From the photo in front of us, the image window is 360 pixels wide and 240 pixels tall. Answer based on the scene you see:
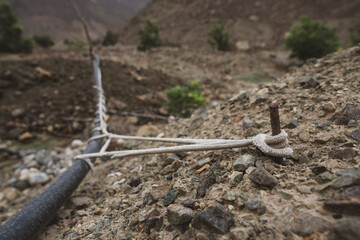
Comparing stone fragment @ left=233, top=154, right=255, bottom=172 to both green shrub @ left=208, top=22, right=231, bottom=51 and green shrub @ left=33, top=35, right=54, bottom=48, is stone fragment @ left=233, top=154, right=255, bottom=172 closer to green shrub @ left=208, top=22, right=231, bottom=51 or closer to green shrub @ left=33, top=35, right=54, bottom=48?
green shrub @ left=208, top=22, right=231, bottom=51

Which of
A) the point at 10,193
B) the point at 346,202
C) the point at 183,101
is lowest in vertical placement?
the point at 10,193

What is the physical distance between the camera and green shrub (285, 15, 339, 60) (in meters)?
5.54

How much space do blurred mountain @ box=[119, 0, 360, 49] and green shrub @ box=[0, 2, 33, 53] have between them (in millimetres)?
11262

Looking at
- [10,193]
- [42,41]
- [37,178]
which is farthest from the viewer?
[42,41]

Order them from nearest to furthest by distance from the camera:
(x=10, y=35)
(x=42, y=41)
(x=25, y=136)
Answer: (x=25, y=136) < (x=10, y=35) < (x=42, y=41)

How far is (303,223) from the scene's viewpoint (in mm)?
601

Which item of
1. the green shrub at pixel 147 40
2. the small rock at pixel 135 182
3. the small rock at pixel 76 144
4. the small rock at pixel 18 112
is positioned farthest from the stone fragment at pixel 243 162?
the green shrub at pixel 147 40

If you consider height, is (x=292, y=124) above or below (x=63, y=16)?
below

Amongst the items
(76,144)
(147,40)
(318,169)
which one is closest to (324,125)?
(318,169)

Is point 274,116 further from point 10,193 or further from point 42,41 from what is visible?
point 42,41

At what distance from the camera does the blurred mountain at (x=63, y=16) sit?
119 ft

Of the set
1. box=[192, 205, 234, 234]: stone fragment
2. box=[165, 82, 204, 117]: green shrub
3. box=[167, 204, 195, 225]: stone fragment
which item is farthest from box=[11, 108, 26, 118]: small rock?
box=[192, 205, 234, 234]: stone fragment

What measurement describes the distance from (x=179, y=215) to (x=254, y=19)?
18.9 m

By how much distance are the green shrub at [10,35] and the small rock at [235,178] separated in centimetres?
1071
